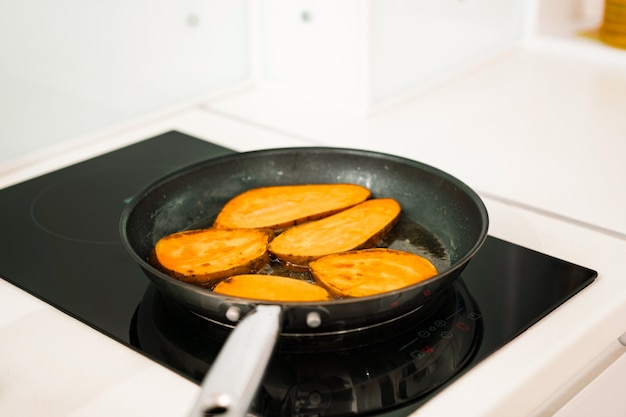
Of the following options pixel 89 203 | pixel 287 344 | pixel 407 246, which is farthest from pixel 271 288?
pixel 89 203

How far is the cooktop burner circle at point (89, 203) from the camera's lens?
96cm

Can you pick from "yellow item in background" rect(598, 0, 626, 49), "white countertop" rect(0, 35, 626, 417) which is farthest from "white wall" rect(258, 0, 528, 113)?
"yellow item in background" rect(598, 0, 626, 49)

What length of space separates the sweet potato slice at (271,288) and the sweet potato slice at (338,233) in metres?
0.06

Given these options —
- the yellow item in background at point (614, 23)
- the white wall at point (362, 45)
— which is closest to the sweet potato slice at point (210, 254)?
the white wall at point (362, 45)

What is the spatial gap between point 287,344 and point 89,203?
411mm

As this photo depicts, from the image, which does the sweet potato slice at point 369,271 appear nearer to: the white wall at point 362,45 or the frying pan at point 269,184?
the frying pan at point 269,184

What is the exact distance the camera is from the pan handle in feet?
1.64

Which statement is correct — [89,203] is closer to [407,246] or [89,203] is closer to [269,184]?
[269,184]

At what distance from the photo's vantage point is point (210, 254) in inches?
32.6

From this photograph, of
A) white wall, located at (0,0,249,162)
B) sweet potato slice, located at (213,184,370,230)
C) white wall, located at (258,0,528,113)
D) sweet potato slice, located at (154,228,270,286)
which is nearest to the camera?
sweet potato slice, located at (154,228,270,286)

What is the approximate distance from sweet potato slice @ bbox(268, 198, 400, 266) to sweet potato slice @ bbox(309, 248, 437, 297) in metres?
0.02

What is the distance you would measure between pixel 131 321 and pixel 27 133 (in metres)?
0.48

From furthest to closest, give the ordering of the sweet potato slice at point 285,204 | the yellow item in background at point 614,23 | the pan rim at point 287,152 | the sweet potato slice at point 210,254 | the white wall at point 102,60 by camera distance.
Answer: the yellow item in background at point 614,23 < the white wall at point 102,60 < the sweet potato slice at point 285,204 < the sweet potato slice at point 210,254 < the pan rim at point 287,152

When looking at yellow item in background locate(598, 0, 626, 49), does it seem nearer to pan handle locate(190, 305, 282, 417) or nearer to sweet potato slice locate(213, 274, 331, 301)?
sweet potato slice locate(213, 274, 331, 301)
